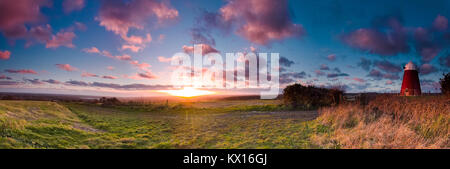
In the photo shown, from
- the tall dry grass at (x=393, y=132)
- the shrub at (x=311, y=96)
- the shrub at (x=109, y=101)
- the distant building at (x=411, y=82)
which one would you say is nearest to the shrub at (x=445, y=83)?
the distant building at (x=411, y=82)

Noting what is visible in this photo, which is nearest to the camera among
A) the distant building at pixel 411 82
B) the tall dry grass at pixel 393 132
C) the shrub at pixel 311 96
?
the tall dry grass at pixel 393 132

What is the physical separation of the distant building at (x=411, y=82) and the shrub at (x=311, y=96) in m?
16.4

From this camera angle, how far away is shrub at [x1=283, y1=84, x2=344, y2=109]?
2159 centimetres

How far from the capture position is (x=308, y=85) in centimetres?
2266

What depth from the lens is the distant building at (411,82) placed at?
95.3 feet

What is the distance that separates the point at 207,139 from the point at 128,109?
16.1 meters

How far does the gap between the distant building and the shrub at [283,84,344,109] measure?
16351 mm

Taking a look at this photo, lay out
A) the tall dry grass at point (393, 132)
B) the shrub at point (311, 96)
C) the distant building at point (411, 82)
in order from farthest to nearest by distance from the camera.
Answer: the distant building at point (411, 82) < the shrub at point (311, 96) < the tall dry grass at point (393, 132)

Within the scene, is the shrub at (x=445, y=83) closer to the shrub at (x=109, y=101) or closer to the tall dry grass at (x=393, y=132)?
the tall dry grass at (x=393, y=132)

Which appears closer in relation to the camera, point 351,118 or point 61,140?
point 61,140

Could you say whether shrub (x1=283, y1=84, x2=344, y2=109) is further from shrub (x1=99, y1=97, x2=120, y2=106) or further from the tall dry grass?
shrub (x1=99, y1=97, x2=120, y2=106)

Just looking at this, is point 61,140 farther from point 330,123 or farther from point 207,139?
point 330,123

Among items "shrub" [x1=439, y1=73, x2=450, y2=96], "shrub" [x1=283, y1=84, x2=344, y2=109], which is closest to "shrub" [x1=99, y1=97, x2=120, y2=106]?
"shrub" [x1=283, y1=84, x2=344, y2=109]
